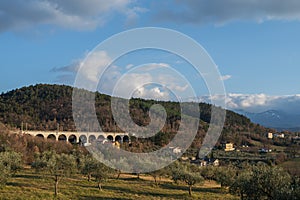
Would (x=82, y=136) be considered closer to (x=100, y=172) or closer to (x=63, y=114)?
(x=63, y=114)

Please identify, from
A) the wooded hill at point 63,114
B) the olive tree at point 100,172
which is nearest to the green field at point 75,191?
the olive tree at point 100,172

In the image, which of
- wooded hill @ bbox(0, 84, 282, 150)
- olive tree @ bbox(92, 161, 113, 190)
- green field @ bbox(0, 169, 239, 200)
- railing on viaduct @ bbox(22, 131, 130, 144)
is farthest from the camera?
wooded hill @ bbox(0, 84, 282, 150)

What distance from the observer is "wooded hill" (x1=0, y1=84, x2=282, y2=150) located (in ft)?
319

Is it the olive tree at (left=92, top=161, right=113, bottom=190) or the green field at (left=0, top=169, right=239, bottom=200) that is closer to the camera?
the green field at (left=0, top=169, right=239, bottom=200)

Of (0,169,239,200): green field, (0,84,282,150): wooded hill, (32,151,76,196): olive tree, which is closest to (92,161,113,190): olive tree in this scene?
(0,169,239,200): green field

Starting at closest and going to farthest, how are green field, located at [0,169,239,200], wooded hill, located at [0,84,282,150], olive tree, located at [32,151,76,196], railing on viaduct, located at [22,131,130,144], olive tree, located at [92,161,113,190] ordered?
green field, located at [0,169,239,200] < olive tree, located at [32,151,76,196] < olive tree, located at [92,161,113,190] < railing on viaduct, located at [22,131,130,144] < wooded hill, located at [0,84,282,150]

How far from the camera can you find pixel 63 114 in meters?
117

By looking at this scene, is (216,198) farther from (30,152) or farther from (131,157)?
(30,152)

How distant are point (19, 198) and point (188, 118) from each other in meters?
39.7

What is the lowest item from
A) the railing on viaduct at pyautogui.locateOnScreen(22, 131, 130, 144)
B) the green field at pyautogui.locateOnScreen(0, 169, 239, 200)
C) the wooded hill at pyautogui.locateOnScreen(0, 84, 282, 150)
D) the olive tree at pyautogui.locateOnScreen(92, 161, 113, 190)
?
the green field at pyautogui.locateOnScreen(0, 169, 239, 200)

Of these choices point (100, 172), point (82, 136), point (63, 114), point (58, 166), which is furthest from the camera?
point (63, 114)

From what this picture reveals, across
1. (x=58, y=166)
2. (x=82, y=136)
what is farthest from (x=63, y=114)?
(x=58, y=166)

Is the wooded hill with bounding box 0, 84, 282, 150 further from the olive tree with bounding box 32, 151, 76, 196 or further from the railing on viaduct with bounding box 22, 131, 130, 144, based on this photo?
the olive tree with bounding box 32, 151, 76, 196

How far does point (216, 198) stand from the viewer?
31891 mm
